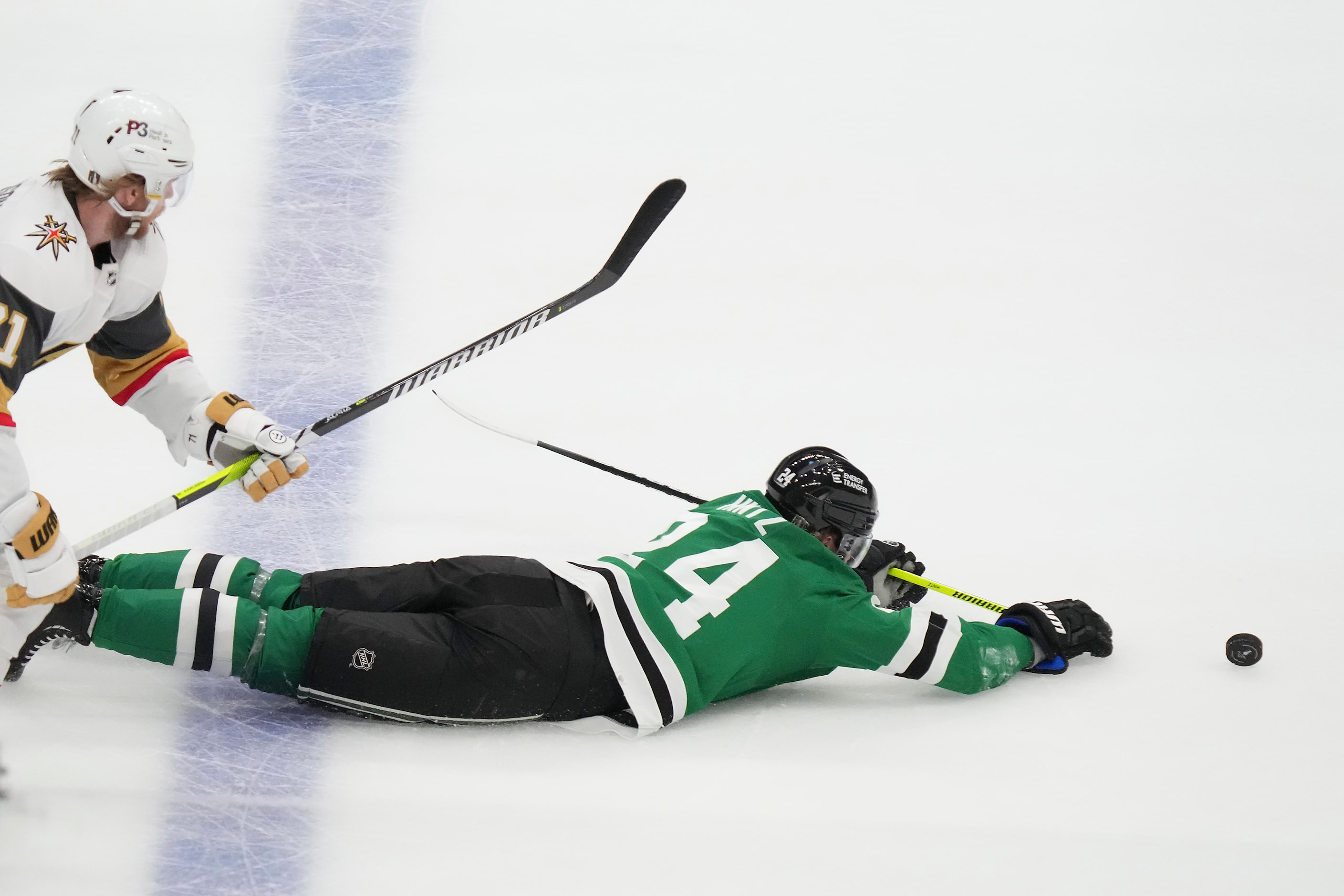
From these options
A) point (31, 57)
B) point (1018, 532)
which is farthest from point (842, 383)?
point (31, 57)

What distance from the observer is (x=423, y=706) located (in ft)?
10.1

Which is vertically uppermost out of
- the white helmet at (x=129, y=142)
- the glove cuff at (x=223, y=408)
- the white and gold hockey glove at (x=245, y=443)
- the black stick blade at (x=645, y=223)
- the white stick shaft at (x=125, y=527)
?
the black stick blade at (x=645, y=223)

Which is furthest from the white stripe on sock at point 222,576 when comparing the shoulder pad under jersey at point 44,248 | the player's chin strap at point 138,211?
the player's chin strap at point 138,211

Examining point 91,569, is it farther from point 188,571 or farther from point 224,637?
point 224,637

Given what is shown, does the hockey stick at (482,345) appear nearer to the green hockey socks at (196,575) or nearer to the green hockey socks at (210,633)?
the green hockey socks at (196,575)

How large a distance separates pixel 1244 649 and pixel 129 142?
9.08ft

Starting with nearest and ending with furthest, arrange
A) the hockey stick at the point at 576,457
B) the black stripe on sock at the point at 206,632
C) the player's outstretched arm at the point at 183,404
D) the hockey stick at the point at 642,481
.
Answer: the black stripe on sock at the point at 206,632, the player's outstretched arm at the point at 183,404, the hockey stick at the point at 642,481, the hockey stick at the point at 576,457

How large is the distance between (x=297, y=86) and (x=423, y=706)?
3.30 m

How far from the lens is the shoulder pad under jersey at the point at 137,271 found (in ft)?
10.1

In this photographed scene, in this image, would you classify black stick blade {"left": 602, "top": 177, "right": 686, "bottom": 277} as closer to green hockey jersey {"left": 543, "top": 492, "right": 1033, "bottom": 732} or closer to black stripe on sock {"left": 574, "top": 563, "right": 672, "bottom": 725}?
green hockey jersey {"left": 543, "top": 492, "right": 1033, "bottom": 732}

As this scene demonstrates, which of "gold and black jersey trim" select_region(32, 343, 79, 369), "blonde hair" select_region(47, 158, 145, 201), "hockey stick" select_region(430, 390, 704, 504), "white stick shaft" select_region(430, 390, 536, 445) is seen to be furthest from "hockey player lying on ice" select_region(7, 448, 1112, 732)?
"white stick shaft" select_region(430, 390, 536, 445)

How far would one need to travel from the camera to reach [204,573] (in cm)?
325

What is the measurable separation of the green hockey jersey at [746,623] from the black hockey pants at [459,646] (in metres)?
0.07

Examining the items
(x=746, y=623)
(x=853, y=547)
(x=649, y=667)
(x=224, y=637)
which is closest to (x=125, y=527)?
(x=224, y=637)
